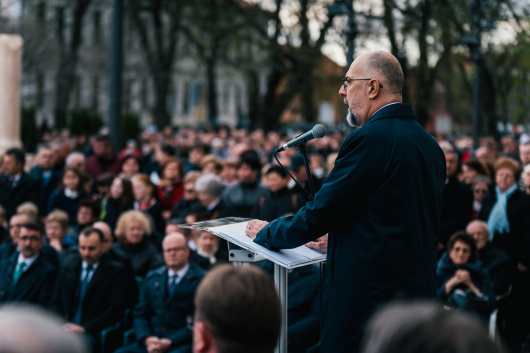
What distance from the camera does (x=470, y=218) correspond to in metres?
9.13

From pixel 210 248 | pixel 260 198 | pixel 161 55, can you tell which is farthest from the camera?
pixel 161 55

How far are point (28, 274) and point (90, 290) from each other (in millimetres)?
681

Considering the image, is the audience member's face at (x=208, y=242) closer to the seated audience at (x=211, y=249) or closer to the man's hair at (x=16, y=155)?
the seated audience at (x=211, y=249)

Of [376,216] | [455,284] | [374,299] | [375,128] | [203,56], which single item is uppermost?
[203,56]

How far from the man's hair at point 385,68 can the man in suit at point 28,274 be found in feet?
16.0

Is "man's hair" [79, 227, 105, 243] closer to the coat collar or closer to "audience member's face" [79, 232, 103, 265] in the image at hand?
"audience member's face" [79, 232, 103, 265]

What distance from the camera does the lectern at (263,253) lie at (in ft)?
12.6

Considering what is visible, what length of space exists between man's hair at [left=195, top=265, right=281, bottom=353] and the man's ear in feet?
0.07

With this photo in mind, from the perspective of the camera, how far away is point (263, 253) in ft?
12.5

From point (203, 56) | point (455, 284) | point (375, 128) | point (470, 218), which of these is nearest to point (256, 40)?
point (203, 56)

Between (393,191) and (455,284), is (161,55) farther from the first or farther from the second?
(393,191)

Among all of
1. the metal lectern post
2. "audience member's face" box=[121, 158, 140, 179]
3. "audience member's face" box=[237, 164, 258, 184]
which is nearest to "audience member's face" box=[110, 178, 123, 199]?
"audience member's face" box=[237, 164, 258, 184]

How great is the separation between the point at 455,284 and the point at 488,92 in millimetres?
19226

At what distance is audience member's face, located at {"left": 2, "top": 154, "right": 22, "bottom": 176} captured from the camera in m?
11.1
